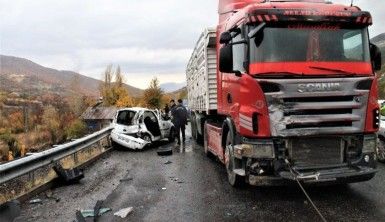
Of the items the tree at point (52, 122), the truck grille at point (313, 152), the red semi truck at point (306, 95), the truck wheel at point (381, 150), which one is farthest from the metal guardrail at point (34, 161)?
the tree at point (52, 122)

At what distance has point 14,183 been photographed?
10109 millimetres

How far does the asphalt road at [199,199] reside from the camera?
21.6ft

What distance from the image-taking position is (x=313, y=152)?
23.9ft

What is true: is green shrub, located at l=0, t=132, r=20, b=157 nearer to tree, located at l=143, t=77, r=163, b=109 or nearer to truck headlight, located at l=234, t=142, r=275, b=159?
tree, located at l=143, t=77, r=163, b=109

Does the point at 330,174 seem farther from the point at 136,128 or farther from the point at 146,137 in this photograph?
the point at 146,137

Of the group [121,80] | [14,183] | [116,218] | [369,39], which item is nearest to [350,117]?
[369,39]

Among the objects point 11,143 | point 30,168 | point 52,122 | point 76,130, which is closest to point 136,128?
point 30,168

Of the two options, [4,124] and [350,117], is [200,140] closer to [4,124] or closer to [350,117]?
[350,117]

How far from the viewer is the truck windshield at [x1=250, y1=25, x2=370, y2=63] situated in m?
7.37

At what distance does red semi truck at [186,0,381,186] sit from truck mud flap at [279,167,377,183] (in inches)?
0.6

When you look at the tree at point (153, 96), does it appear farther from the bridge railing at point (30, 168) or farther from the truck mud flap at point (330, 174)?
the truck mud flap at point (330, 174)

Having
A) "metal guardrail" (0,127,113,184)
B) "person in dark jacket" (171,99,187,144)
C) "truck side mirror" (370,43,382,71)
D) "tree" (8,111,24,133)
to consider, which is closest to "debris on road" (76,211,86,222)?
"metal guardrail" (0,127,113,184)

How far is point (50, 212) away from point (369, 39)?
6012 mm

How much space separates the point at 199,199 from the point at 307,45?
3.14 m
